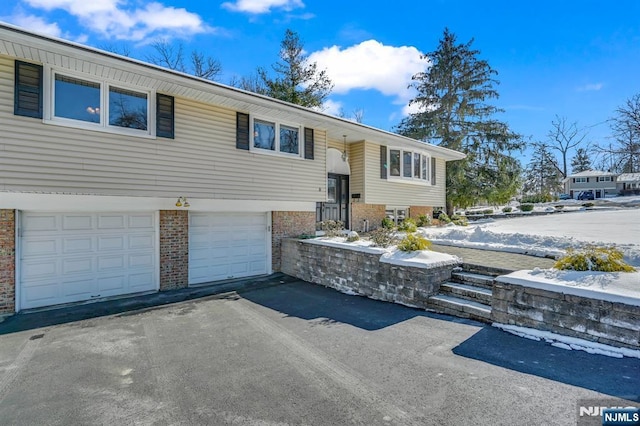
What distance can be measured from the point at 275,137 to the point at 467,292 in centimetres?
709

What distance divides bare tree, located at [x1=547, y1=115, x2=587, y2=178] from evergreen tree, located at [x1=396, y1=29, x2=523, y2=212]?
24.8 meters

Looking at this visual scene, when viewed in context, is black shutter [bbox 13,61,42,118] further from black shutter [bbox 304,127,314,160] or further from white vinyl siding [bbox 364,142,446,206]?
white vinyl siding [bbox 364,142,446,206]

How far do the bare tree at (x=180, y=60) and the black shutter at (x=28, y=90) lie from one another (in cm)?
1878

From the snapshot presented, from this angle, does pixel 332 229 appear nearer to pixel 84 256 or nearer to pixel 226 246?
pixel 226 246

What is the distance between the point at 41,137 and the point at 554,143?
2074 inches

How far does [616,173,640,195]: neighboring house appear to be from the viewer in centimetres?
4312

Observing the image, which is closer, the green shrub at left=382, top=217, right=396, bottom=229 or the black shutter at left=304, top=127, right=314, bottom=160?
the black shutter at left=304, top=127, right=314, bottom=160

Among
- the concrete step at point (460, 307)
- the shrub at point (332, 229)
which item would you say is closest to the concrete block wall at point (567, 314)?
the concrete step at point (460, 307)

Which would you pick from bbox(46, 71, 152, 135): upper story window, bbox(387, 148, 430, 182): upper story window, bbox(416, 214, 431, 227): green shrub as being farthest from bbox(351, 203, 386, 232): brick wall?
bbox(46, 71, 152, 135): upper story window


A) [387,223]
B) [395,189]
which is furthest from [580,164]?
[387,223]

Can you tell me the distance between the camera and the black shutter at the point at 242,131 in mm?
9148

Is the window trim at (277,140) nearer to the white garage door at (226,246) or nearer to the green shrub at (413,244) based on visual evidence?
the white garage door at (226,246)

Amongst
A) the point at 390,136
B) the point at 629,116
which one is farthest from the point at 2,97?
the point at 629,116

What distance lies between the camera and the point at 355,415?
9.44ft
